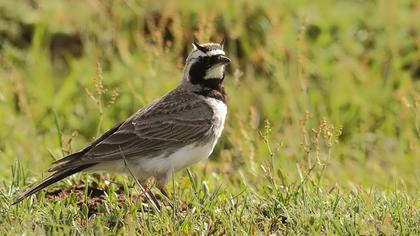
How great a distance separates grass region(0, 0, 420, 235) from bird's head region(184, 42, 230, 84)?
369 millimetres

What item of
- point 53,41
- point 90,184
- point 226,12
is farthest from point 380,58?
point 90,184

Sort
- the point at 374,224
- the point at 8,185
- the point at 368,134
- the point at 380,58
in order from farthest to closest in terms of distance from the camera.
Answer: the point at 380,58 → the point at 368,134 → the point at 8,185 → the point at 374,224

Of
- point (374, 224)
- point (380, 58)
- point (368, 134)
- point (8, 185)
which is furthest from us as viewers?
point (380, 58)

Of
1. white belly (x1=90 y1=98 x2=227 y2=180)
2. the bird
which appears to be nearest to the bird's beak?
the bird

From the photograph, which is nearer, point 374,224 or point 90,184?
point 374,224

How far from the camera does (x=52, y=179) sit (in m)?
5.87

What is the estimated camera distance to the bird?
6.22m

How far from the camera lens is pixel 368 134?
880cm

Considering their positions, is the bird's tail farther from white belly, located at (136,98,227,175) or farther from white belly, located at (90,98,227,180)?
white belly, located at (136,98,227,175)

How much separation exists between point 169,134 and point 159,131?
0.08 metres

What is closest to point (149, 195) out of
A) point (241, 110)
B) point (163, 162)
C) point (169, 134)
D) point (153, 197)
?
point (153, 197)

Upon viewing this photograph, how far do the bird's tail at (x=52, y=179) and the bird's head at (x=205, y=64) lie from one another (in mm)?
1101

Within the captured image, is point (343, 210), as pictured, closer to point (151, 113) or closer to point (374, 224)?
point (374, 224)

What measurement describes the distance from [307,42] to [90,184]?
389 centimetres
